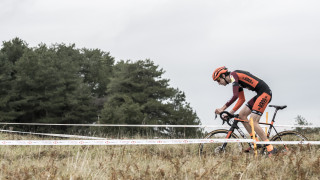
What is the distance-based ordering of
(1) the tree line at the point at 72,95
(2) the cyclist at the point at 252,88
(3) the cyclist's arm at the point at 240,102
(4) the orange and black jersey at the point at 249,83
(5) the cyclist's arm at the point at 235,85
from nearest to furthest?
(5) the cyclist's arm at the point at 235,85 → (2) the cyclist at the point at 252,88 → (4) the orange and black jersey at the point at 249,83 → (3) the cyclist's arm at the point at 240,102 → (1) the tree line at the point at 72,95

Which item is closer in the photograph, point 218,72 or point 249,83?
point 218,72

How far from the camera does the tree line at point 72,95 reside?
43406 millimetres

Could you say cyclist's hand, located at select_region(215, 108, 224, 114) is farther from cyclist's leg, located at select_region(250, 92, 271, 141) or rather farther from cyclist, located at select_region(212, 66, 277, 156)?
cyclist's leg, located at select_region(250, 92, 271, 141)

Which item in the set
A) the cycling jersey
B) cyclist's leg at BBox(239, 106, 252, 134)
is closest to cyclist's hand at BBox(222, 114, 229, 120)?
the cycling jersey

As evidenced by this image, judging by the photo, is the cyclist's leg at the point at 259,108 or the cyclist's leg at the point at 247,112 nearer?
the cyclist's leg at the point at 259,108

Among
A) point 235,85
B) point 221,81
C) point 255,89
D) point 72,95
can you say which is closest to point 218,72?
point 221,81

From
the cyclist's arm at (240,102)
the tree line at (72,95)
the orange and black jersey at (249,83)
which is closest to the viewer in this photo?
the orange and black jersey at (249,83)

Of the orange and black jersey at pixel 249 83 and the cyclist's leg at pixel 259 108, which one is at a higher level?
the orange and black jersey at pixel 249 83

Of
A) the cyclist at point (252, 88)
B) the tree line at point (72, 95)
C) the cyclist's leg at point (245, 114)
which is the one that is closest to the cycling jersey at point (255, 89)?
the cyclist at point (252, 88)

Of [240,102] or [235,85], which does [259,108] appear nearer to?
[240,102]

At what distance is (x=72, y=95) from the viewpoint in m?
46.6

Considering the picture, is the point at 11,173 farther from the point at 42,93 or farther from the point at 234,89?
the point at 42,93

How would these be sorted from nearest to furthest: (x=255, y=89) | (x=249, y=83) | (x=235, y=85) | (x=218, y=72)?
(x=235, y=85) < (x=218, y=72) < (x=249, y=83) < (x=255, y=89)

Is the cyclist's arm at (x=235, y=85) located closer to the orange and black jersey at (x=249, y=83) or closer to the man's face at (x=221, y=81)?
the orange and black jersey at (x=249, y=83)
